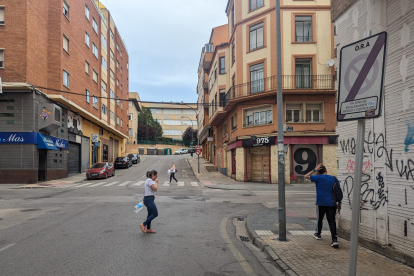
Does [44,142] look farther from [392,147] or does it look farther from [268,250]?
[392,147]

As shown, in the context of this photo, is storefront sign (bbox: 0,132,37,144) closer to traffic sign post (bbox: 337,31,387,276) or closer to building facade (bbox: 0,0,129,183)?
building facade (bbox: 0,0,129,183)

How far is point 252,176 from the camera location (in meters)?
25.5

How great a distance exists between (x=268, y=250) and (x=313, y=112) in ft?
63.1

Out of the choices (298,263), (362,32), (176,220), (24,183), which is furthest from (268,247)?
(24,183)

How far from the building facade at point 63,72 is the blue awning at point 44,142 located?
17.4 inches

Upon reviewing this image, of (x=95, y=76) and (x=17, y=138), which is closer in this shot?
(x=17, y=138)

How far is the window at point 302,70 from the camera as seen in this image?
2320 centimetres

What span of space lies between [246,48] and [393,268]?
2210 cm

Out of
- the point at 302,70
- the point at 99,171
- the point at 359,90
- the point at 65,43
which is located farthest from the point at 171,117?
the point at 359,90

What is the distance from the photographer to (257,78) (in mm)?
24625

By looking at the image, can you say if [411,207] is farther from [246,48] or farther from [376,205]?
[246,48]

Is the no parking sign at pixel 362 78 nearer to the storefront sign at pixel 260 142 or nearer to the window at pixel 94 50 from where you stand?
the storefront sign at pixel 260 142

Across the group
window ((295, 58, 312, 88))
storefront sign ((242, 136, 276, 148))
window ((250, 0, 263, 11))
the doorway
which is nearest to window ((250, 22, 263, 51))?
window ((250, 0, 263, 11))

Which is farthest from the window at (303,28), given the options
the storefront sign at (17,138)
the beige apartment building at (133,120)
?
the beige apartment building at (133,120)
